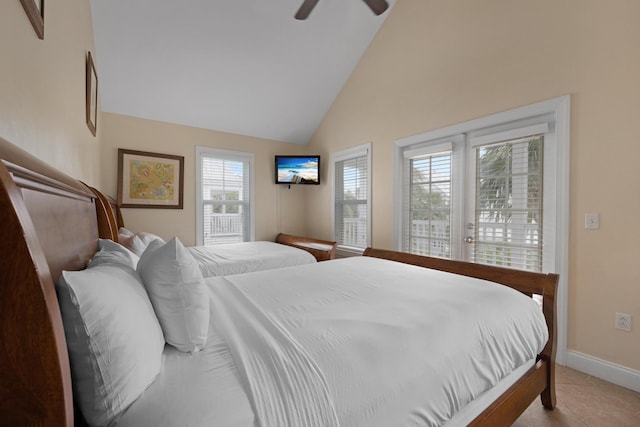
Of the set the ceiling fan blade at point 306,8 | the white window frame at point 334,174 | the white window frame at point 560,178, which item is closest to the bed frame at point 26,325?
the ceiling fan blade at point 306,8

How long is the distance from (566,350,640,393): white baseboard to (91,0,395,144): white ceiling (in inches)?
156

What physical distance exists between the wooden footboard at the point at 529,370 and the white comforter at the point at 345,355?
5.0 inches

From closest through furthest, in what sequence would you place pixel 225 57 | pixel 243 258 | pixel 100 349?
pixel 100 349 → pixel 243 258 → pixel 225 57

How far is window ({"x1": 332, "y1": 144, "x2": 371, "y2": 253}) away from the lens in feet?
12.8

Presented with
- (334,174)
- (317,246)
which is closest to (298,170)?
(334,174)

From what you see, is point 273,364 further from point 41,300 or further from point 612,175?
point 612,175

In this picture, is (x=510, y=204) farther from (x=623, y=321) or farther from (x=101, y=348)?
(x=101, y=348)

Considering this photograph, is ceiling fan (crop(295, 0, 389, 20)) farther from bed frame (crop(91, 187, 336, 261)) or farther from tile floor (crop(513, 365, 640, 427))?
tile floor (crop(513, 365, 640, 427))

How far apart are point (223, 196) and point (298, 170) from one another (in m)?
1.26

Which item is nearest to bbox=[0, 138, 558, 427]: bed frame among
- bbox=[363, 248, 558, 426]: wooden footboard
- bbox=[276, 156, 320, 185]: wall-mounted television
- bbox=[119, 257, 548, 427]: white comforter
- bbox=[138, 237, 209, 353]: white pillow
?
bbox=[119, 257, 548, 427]: white comforter

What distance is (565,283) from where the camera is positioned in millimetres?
2129

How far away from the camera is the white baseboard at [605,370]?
6.05 ft

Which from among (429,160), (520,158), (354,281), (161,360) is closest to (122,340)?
(161,360)

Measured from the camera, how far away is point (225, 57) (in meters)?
3.28
